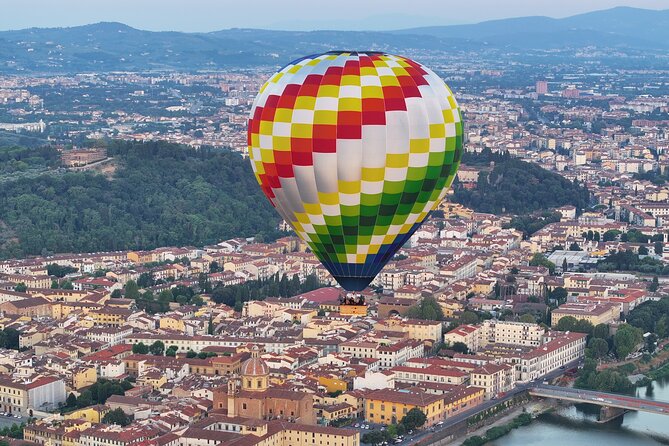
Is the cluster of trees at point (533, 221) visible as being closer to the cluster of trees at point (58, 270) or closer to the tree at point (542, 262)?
the tree at point (542, 262)

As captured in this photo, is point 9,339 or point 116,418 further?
point 9,339

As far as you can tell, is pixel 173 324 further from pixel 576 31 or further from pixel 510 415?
pixel 576 31

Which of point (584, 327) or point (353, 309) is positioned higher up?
point (353, 309)

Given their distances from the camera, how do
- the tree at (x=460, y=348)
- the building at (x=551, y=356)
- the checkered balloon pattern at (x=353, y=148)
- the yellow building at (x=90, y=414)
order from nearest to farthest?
the checkered balloon pattern at (x=353, y=148) < the yellow building at (x=90, y=414) < the building at (x=551, y=356) < the tree at (x=460, y=348)

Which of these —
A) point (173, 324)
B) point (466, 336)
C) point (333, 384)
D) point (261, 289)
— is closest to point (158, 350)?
point (173, 324)

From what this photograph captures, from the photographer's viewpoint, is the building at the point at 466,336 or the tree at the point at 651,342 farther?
the tree at the point at 651,342

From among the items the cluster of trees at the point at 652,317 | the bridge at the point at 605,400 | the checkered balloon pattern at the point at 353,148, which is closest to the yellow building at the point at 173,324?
the bridge at the point at 605,400
